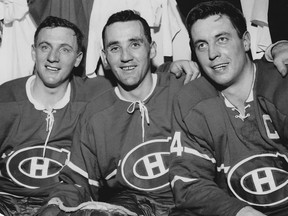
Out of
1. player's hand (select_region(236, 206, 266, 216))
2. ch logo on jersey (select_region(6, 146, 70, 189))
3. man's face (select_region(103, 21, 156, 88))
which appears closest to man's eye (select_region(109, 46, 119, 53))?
→ man's face (select_region(103, 21, 156, 88))

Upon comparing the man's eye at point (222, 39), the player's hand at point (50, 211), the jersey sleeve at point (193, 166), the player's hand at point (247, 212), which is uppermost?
the man's eye at point (222, 39)

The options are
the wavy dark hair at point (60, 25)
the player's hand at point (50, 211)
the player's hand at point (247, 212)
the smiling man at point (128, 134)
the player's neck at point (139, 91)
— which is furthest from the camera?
the wavy dark hair at point (60, 25)

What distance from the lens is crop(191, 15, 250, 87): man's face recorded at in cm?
168

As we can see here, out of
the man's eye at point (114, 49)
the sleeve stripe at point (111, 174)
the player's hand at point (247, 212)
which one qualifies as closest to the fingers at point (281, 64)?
the player's hand at point (247, 212)

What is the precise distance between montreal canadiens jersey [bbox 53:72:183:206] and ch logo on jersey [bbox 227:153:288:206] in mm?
317

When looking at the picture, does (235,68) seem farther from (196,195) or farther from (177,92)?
(196,195)

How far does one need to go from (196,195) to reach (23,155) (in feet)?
2.76

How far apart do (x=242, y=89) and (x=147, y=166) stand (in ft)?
1.70

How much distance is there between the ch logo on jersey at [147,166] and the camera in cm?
181

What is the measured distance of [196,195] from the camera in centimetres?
156

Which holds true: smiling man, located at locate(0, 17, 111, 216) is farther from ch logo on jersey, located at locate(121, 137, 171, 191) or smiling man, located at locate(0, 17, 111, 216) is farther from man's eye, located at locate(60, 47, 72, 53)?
ch logo on jersey, located at locate(121, 137, 171, 191)

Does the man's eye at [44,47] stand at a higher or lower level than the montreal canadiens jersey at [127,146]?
higher

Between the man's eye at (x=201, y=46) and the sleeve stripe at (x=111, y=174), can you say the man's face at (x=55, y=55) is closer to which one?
the sleeve stripe at (x=111, y=174)

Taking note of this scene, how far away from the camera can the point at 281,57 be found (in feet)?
5.41
